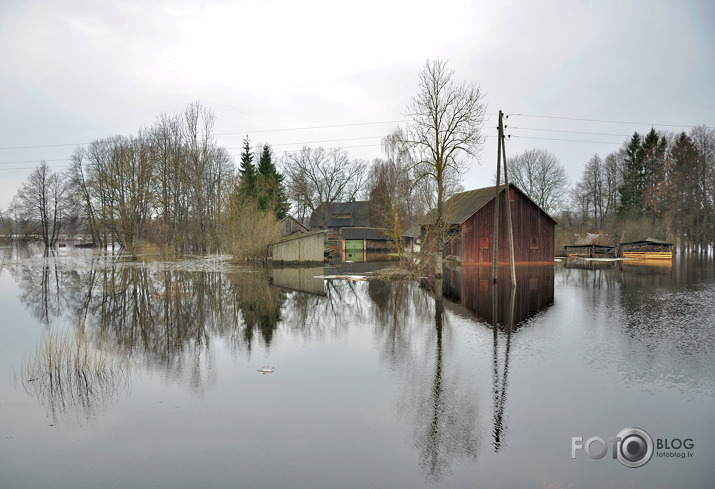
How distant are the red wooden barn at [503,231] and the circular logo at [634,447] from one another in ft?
94.2

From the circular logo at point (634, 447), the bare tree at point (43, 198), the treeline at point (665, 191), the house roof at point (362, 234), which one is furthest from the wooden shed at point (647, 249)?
the bare tree at point (43, 198)

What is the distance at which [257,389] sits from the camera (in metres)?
7.12

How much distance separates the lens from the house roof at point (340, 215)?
71125 mm

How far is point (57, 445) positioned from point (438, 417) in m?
4.55

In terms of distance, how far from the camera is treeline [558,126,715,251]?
166 feet

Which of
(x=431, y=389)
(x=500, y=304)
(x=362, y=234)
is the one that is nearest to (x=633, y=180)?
(x=362, y=234)

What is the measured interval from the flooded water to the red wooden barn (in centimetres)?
2068

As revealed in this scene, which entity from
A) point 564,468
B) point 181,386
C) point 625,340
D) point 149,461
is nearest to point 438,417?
point 564,468

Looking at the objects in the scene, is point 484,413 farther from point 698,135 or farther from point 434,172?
point 698,135

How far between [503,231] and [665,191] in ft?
99.8

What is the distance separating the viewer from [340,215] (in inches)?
2906

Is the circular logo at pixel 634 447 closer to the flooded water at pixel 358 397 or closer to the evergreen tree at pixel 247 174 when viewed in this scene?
the flooded water at pixel 358 397

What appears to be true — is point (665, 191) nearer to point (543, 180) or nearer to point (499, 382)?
point (543, 180)

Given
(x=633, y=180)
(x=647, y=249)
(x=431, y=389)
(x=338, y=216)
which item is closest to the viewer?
(x=431, y=389)
